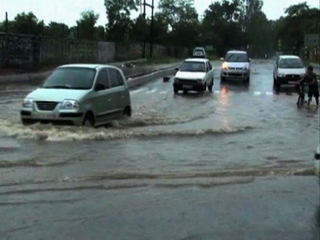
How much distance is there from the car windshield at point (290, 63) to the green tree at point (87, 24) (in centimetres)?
3225

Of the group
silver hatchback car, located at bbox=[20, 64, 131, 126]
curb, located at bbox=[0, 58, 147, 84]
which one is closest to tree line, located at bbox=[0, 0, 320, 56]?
curb, located at bbox=[0, 58, 147, 84]

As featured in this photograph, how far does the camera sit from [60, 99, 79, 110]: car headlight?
13.5m

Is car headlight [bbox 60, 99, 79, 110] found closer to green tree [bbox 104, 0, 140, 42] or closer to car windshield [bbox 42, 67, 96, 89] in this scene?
car windshield [bbox 42, 67, 96, 89]

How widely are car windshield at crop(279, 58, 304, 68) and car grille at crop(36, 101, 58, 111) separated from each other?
23.2 m

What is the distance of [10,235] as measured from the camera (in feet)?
20.0

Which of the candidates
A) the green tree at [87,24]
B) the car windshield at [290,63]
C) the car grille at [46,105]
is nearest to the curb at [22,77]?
the car windshield at [290,63]

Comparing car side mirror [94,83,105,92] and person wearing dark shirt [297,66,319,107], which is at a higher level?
car side mirror [94,83,105,92]

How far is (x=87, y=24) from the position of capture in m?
70.4

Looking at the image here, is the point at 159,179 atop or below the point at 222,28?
below

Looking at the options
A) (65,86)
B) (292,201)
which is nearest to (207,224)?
(292,201)

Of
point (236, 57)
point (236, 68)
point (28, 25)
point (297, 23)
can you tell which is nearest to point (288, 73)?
point (236, 68)

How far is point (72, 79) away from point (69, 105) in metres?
1.26

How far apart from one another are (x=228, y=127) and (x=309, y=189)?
25.7ft

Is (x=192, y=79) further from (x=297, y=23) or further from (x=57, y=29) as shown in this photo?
(x=297, y=23)
